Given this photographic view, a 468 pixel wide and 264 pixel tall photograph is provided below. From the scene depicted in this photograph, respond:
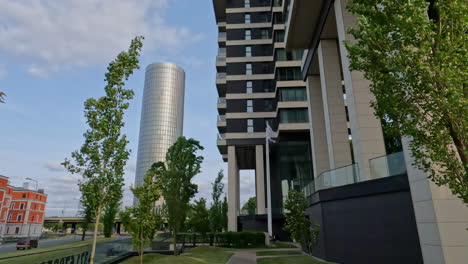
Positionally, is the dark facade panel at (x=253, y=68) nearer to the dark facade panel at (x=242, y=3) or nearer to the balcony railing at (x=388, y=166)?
the dark facade panel at (x=242, y=3)

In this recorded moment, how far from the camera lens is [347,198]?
13.4 m

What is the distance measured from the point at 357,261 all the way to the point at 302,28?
18254 mm

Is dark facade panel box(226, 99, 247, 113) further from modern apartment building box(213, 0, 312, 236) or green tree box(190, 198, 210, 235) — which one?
green tree box(190, 198, 210, 235)

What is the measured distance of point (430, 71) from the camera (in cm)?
601

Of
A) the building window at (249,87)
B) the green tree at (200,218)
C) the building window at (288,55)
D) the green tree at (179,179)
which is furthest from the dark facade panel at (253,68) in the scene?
the green tree at (200,218)

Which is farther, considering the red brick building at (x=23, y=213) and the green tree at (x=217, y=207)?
the red brick building at (x=23, y=213)

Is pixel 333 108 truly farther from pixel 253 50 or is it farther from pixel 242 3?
pixel 242 3

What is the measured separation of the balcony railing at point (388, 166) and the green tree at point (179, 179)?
16630mm

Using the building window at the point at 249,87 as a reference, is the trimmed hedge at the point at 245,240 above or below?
below

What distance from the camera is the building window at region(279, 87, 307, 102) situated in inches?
1449

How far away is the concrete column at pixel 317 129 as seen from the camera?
23.8 metres

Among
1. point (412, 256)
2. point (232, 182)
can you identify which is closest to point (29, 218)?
point (232, 182)

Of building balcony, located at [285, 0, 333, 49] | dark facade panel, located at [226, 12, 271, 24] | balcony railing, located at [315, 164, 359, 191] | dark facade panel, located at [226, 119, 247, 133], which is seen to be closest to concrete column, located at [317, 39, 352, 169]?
building balcony, located at [285, 0, 333, 49]

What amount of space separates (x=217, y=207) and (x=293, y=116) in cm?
1545
